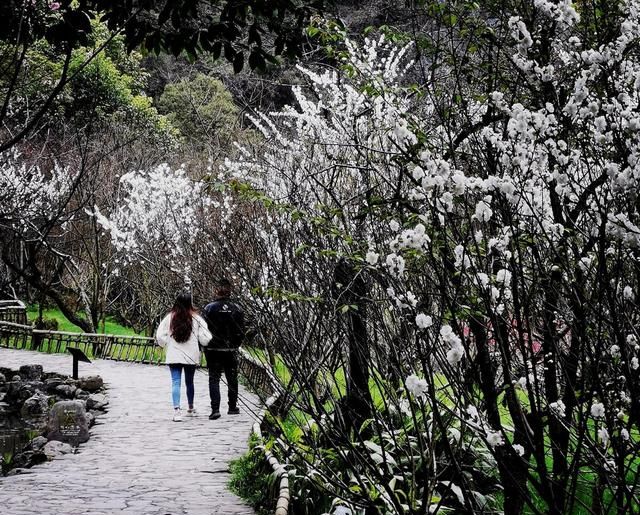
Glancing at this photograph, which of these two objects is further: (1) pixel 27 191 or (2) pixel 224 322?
(1) pixel 27 191

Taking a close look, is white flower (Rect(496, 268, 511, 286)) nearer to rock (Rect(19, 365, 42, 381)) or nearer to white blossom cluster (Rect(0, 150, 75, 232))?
rock (Rect(19, 365, 42, 381))

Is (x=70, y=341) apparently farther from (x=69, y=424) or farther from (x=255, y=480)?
(x=255, y=480)

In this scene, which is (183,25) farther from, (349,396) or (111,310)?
(111,310)

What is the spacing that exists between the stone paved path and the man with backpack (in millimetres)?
570

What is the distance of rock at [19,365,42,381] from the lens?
1720cm

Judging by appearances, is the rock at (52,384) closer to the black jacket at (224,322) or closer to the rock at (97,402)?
the rock at (97,402)

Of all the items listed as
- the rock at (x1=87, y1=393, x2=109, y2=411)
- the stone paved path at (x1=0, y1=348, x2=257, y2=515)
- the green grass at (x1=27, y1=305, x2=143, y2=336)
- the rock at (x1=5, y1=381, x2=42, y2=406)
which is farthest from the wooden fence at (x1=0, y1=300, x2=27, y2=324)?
the stone paved path at (x1=0, y1=348, x2=257, y2=515)

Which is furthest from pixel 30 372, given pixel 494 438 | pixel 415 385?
pixel 494 438

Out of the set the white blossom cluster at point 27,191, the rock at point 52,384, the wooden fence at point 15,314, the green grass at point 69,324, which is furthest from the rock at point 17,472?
the green grass at point 69,324

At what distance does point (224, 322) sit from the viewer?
1105cm

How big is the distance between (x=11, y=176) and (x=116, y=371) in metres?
7.26

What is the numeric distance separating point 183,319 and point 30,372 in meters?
7.25

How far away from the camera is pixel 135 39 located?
5211mm

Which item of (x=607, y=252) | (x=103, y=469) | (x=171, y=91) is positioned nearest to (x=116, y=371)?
(x=103, y=469)
